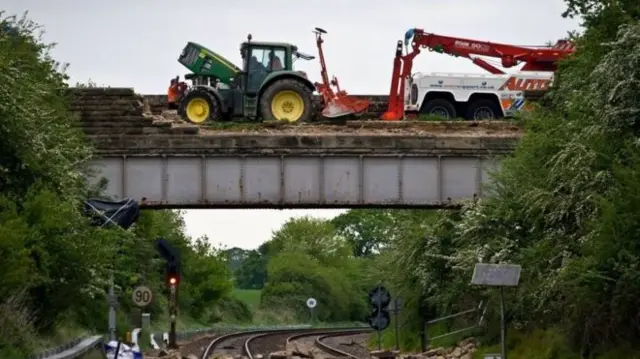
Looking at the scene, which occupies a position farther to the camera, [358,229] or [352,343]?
[358,229]

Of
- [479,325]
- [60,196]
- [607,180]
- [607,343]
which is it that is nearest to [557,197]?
[607,180]

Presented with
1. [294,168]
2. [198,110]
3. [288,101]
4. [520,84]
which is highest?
[520,84]

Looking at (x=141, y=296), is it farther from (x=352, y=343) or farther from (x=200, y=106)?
(x=352, y=343)

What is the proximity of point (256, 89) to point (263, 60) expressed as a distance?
A: 107cm

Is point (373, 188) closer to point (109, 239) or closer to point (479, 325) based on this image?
point (479, 325)

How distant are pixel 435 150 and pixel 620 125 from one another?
43.3 feet

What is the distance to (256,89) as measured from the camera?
55.2 meters

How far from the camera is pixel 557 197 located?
38062 mm

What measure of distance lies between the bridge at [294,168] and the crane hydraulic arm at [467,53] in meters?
9.30

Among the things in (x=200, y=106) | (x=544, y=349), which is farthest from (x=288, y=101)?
(x=544, y=349)

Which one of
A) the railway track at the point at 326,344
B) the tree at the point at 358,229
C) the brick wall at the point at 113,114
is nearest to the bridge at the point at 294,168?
the brick wall at the point at 113,114

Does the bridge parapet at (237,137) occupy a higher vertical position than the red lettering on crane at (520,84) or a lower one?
lower

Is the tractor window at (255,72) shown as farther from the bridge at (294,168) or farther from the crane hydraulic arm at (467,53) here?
the bridge at (294,168)

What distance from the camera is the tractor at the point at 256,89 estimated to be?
53.1 m
